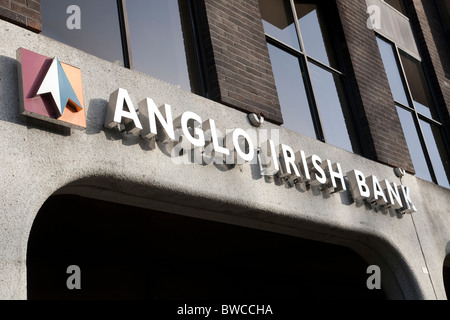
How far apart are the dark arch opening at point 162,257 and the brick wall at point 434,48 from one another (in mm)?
3710

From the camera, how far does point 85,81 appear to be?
4789mm

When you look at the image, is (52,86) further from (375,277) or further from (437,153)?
(437,153)

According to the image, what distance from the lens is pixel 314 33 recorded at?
9.02 m

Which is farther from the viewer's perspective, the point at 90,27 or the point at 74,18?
the point at 90,27

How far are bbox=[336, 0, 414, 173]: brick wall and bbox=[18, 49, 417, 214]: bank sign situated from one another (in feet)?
2.69

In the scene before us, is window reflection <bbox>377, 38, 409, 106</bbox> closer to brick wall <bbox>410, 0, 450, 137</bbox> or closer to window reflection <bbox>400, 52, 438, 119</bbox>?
window reflection <bbox>400, 52, 438, 119</bbox>

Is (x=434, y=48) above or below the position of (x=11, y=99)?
above

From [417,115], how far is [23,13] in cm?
751

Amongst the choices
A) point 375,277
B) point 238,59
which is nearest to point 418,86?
point 375,277

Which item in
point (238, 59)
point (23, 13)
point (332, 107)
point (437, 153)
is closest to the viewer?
point (23, 13)

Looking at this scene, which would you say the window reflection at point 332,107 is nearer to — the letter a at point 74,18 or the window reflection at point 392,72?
the window reflection at point 392,72

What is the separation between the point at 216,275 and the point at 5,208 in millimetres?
5465

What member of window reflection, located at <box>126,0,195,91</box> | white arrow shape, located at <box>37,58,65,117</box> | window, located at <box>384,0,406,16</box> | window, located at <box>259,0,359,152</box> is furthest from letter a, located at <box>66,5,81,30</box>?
window, located at <box>384,0,406,16</box>

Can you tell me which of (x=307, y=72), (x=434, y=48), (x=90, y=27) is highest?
(x=434, y=48)
